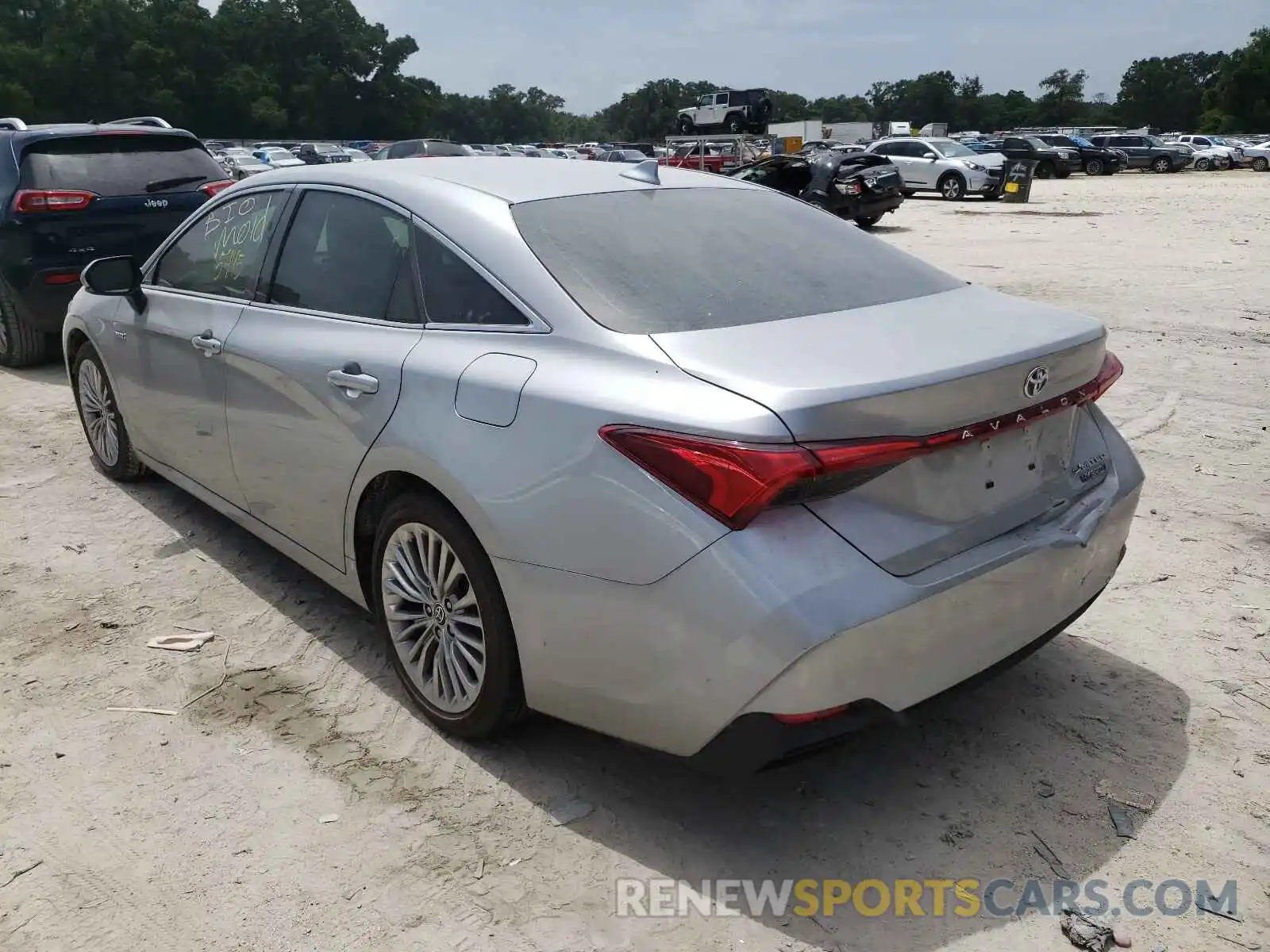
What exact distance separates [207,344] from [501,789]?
2.11 m

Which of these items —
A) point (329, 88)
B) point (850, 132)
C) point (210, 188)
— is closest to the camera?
point (210, 188)

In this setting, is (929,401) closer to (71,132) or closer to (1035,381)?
(1035,381)

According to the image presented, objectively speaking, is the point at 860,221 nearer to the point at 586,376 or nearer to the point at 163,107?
the point at 586,376

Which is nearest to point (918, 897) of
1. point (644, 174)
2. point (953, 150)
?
point (644, 174)

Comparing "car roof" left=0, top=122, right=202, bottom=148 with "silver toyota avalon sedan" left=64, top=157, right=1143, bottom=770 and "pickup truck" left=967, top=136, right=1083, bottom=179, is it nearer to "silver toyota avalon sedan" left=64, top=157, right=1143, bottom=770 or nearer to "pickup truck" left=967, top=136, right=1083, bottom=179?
"silver toyota avalon sedan" left=64, top=157, right=1143, bottom=770

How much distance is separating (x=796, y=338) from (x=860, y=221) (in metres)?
17.7

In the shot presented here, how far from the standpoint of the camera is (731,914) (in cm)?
238

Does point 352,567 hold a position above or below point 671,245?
below

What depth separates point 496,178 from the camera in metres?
3.29

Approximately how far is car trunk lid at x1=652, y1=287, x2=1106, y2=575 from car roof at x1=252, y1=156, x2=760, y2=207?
3.01 ft

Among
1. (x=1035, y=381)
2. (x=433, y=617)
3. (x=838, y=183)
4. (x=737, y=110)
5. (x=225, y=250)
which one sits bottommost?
(x=433, y=617)

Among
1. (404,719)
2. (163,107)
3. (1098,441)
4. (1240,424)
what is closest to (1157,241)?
(1240,424)

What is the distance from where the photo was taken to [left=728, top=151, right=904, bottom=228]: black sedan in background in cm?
1828

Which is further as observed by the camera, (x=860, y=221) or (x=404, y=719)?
(x=860, y=221)
